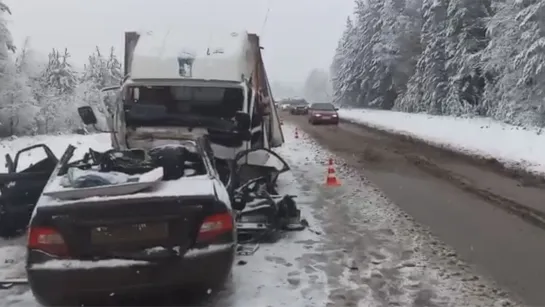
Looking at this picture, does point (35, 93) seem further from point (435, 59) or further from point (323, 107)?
point (435, 59)

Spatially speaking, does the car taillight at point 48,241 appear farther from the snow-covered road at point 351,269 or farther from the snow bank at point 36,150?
the snow bank at point 36,150

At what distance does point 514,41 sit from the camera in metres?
31.0

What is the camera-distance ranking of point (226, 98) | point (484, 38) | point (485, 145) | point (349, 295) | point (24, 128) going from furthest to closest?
point (484, 38)
point (24, 128)
point (485, 145)
point (226, 98)
point (349, 295)

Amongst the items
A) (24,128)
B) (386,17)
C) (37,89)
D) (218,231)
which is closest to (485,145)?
(218,231)

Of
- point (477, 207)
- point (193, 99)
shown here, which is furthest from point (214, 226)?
point (477, 207)

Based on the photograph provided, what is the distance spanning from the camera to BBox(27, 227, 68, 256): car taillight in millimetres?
4371

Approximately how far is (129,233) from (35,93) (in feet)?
99.7

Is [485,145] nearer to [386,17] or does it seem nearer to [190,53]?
[190,53]

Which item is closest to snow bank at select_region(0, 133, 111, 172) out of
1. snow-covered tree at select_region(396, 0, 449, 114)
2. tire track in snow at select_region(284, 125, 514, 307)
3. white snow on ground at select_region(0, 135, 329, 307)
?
tire track in snow at select_region(284, 125, 514, 307)

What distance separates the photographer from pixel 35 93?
3188 cm

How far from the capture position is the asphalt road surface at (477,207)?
5949 millimetres

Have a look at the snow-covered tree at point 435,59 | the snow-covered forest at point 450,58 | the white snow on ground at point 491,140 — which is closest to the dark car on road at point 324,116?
the white snow on ground at point 491,140

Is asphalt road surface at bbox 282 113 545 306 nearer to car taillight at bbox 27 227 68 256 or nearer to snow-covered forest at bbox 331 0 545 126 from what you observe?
car taillight at bbox 27 227 68 256

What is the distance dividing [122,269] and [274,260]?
7.33 feet
